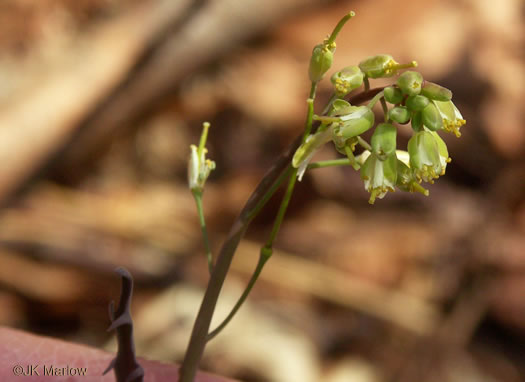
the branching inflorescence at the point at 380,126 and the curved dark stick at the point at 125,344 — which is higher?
the branching inflorescence at the point at 380,126

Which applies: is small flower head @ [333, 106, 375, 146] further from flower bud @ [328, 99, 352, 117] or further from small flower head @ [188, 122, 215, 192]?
small flower head @ [188, 122, 215, 192]

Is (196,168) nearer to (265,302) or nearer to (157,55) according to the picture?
(265,302)

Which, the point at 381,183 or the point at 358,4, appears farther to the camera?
the point at 358,4

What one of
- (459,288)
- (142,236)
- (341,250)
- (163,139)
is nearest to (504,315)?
(459,288)

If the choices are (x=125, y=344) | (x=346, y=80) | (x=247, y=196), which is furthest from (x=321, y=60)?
(x=247, y=196)

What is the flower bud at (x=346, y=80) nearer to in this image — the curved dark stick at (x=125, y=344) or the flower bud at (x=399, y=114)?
the flower bud at (x=399, y=114)

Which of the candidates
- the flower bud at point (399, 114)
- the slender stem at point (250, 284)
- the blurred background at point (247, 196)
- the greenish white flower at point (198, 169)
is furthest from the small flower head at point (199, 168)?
the blurred background at point (247, 196)
